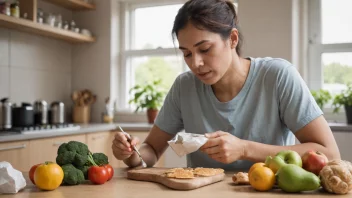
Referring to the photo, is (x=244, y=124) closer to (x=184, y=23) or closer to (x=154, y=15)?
(x=184, y=23)

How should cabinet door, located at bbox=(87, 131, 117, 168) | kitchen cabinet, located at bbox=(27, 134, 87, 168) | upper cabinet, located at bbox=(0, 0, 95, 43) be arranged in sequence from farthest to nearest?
cabinet door, located at bbox=(87, 131, 117, 168), upper cabinet, located at bbox=(0, 0, 95, 43), kitchen cabinet, located at bbox=(27, 134, 87, 168)

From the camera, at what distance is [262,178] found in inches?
44.0

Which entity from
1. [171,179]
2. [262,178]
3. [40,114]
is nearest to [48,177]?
[171,179]

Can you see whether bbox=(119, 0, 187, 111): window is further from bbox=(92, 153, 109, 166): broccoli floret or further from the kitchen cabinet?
bbox=(92, 153, 109, 166): broccoli floret

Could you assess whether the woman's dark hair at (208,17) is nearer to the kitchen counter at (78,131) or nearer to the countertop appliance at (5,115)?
the kitchen counter at (78,131)

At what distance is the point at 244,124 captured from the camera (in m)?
1.70

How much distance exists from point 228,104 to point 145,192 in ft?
2.26

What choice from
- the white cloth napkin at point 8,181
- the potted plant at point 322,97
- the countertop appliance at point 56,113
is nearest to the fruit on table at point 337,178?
the white cloth napkin at point 8,181

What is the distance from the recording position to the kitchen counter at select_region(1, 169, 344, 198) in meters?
1.10

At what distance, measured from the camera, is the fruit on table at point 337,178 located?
1.07 metres

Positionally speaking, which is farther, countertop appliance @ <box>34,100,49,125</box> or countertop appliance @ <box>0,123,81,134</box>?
countertop appliance @ <box>34,100,49,125</box>

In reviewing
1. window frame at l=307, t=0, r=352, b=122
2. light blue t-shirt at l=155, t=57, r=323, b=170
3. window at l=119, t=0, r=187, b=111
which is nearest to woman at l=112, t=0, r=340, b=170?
light blue t-shirt at l=155, t=57, r=323, b=170

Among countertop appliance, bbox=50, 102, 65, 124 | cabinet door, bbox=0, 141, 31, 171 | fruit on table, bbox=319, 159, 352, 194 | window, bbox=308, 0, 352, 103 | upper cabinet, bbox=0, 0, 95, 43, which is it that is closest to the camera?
fruit on table, bbox=319, 159, 352, 194

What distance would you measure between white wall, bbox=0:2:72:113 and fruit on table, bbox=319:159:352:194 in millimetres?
2915
